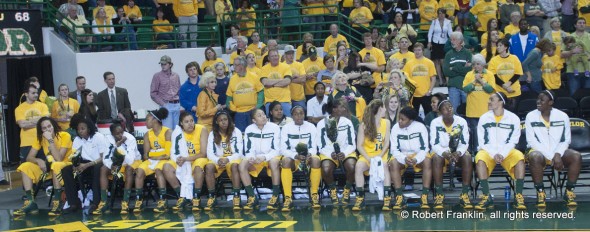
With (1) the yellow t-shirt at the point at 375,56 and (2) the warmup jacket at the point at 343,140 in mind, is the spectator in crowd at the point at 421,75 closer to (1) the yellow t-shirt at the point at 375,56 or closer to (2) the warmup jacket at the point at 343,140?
(1) the yellow t-shirt at the point at 375,56

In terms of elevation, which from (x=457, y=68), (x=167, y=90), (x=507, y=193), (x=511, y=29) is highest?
(x=511, y=29)

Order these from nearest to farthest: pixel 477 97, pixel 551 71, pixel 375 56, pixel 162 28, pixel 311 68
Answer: pixel 477 97
pixel 311 68
pixel 375 56
pixel 551 71
pixel 162 28

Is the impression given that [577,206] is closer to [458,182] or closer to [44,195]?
[458,182]

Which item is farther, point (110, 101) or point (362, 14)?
point (362, 14)

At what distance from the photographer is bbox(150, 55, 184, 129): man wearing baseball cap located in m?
19.2

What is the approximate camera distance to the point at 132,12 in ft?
76.6

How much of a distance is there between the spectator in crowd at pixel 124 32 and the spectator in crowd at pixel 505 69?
743cm

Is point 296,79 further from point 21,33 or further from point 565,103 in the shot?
point 21,33

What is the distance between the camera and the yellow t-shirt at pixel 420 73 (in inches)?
715

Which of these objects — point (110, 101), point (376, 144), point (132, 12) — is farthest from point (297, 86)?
point (132, 12)

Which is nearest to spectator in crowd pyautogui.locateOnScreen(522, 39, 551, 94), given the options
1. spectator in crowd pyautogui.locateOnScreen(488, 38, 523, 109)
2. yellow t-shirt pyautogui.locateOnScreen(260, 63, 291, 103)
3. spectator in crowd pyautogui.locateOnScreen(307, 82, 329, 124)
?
spectator in crowd pyautogui.locateOnScreen(488, 38, 523, 109)

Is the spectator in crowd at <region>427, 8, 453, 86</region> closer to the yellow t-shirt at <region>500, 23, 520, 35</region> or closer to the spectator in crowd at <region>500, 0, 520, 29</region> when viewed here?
the yellow t-shirt at <region>500, 23, 520, 35</region>

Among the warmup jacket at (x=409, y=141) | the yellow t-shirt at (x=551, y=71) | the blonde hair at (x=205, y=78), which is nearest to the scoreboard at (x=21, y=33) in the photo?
the blonde hair at (x=205, y=78)

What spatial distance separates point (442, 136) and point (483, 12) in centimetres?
826
